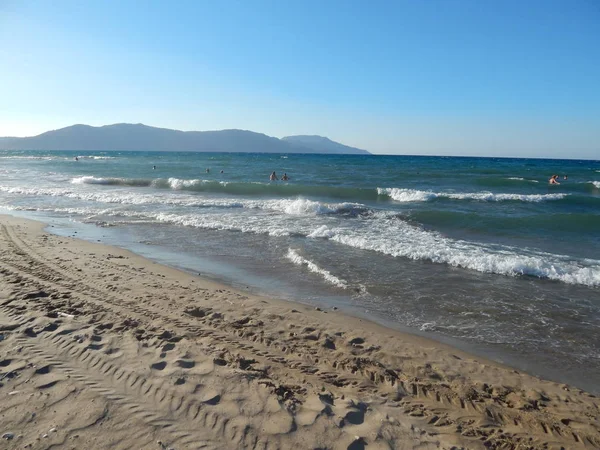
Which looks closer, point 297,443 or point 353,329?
point 297,443

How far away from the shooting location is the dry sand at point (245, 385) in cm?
321

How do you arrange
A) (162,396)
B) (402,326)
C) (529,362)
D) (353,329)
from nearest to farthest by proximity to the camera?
(162,396), (529,362), (353,329), (402,326)

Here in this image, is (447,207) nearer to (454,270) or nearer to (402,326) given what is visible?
(454,270)

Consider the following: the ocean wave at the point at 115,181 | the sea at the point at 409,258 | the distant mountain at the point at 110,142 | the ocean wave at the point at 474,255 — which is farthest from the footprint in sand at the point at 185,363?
the distant mountain at the point at 110,142

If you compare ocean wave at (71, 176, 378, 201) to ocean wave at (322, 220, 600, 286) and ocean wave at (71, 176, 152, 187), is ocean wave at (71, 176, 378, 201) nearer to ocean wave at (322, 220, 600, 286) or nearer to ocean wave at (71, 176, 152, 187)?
ocean wave at (71, 176, 152, 187)

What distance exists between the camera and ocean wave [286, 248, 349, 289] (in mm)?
7699

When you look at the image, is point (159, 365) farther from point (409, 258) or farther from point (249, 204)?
point (249, 204)

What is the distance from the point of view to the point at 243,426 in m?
3.26

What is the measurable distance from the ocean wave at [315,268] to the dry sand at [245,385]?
1.49m

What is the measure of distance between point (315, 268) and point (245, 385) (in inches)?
192

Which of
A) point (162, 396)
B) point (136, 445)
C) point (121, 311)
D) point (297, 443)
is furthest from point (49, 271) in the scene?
point (297, 443)

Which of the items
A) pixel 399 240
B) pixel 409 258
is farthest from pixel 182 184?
pixel 409 258

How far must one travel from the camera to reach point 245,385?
151 inches

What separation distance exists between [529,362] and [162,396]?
4.73 m
